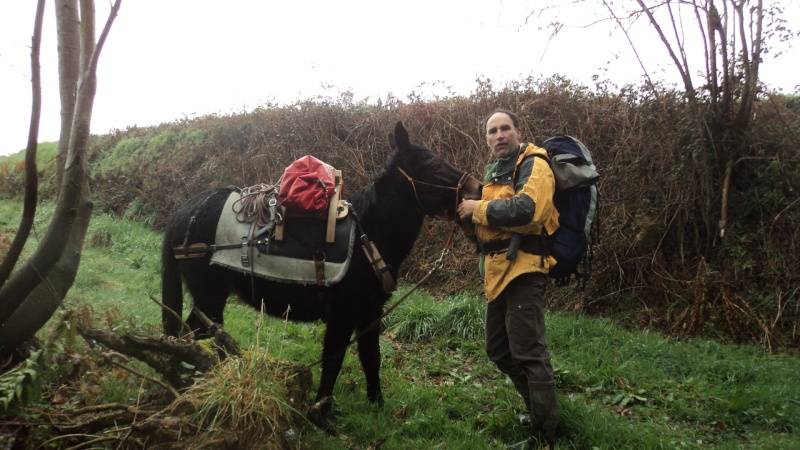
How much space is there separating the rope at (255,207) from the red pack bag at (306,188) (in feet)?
0.62

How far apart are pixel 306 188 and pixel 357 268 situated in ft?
2.38

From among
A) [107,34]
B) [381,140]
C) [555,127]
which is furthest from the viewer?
[381,140]

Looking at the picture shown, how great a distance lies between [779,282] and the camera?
577cm

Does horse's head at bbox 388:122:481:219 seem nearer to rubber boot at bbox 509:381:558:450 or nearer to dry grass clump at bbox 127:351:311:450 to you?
rubber boot at bbox 509:381:558:450

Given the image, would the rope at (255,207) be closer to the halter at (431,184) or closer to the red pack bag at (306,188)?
the red pack bag at (306,188)

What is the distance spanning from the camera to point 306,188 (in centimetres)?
365

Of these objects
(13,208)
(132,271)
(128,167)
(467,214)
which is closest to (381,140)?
(132,271)

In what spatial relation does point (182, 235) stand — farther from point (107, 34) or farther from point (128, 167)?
point (128, 167)

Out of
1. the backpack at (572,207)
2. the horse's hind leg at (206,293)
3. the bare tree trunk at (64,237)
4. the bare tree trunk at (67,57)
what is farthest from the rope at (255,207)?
the backpack at (572,207)

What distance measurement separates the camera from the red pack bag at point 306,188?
3621mm

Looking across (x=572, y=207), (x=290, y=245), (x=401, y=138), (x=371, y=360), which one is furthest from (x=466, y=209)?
(x=371, y=360)

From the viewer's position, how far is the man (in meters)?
3.04

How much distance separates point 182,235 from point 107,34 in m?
1.90

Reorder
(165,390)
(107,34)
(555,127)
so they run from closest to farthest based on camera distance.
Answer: (107,34)
(165,390)
(555,127)
